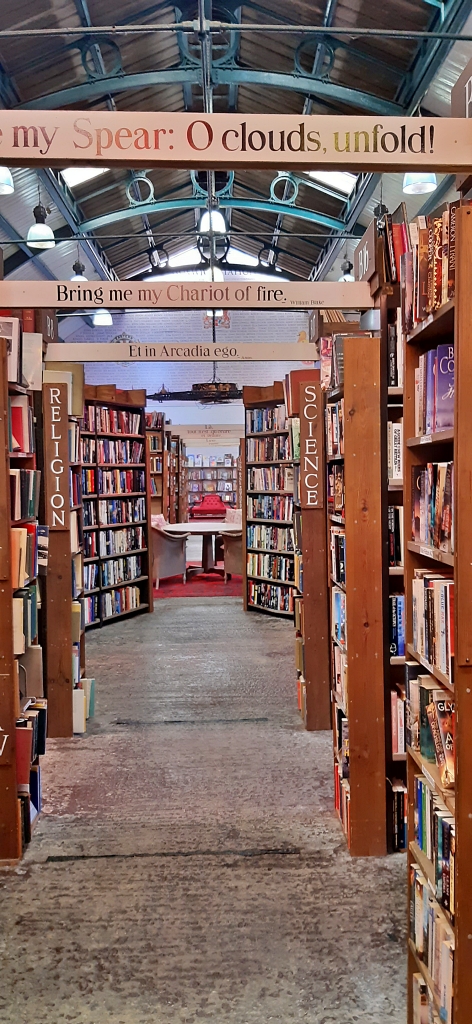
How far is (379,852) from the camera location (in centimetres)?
310

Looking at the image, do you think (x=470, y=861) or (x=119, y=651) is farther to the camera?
(x=119, y=651)

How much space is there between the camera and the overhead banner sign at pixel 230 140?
2.12m

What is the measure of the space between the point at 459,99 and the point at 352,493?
1.47m

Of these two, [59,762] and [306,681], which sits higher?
[306,681]

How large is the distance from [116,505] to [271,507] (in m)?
1.79

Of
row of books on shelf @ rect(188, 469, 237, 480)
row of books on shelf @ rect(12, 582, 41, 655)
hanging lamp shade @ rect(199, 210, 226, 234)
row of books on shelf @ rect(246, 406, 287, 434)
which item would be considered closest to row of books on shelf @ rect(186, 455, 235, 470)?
row of books on shelf @ rect(188, 469, 237, 480)

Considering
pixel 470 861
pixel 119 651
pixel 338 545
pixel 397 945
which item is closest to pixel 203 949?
pixel 397 945

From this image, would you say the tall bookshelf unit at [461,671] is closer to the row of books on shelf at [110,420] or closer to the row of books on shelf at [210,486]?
the row of books on shelf at [110,420]

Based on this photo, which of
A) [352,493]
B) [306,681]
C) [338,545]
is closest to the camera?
[352,493]

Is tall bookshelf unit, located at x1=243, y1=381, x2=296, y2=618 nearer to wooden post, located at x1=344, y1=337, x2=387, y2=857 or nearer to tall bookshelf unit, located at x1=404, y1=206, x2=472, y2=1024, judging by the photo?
Result: wooden post, located at x1=344, y1=337, x2=387, y2=857

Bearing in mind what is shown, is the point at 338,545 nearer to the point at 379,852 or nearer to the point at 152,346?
the point at 379,852

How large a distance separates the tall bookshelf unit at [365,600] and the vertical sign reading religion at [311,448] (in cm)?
147

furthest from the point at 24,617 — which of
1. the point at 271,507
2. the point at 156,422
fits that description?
the point at 156,422

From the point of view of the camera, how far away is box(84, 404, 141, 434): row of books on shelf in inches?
304
